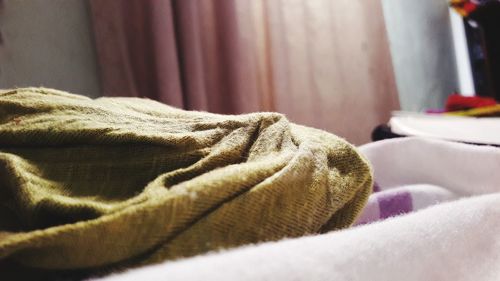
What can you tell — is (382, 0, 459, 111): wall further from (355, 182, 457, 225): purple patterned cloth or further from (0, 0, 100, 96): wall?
(355, 182, 457, 225): purple patterned cloth

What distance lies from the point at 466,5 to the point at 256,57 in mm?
571

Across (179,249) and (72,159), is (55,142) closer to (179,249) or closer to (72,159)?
(72,159)

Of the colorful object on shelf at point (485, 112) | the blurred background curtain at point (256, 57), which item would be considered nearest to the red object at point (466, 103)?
the colorful object on shelf at point (485, 112)

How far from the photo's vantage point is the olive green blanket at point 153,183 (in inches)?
9.5

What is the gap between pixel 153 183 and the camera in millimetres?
289

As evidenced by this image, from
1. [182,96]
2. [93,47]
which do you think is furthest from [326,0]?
[93,47]

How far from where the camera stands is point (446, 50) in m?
1.45

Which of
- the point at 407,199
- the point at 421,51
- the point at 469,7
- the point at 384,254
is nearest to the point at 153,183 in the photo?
the point at 384,254

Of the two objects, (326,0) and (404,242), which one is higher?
(326,0)

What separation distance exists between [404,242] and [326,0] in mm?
1285

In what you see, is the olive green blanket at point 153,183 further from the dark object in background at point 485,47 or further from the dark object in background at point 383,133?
the dark object in background at point 485,47

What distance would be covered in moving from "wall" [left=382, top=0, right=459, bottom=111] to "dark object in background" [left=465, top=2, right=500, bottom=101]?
0.10 meters

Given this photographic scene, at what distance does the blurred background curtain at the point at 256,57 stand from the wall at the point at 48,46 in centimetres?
6

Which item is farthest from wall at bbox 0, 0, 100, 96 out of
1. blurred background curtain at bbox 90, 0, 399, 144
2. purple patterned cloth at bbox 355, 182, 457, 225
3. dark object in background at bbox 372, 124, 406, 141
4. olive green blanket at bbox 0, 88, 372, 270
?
purple patterned cloth at bbox 355, 182, 457, 225
